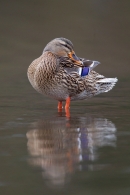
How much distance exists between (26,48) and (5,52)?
73 cm

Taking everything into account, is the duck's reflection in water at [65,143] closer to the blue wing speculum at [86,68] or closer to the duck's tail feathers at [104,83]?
the blue wing speculum at [86,68]

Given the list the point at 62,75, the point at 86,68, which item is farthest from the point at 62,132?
the point at 86,68

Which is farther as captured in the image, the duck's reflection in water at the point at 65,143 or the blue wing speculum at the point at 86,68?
the blue wing speculum at the point at 86,68

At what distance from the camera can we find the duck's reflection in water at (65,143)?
5352mm

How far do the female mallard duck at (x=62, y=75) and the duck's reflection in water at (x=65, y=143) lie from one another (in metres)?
0.86

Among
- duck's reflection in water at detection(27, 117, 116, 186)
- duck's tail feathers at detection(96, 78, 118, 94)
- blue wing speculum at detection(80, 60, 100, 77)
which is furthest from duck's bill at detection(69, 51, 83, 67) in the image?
duck's reflection in water at detection(27, 117, 116, 186)

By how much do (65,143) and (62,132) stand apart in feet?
2.00

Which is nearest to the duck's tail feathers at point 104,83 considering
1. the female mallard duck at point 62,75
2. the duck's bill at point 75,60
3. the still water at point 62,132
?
the female mallard duck at point 62,75

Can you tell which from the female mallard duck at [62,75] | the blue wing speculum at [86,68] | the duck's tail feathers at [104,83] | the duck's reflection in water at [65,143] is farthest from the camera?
the duck's tail feathers at [104,83]

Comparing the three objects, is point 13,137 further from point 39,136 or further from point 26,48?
point 26,48

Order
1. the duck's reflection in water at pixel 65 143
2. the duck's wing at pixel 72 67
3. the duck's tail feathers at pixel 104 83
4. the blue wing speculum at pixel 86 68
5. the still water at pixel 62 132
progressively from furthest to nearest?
the duck's tail feathers at pixel 104 83 < the blue wing speculum at pixel 86 68 < the duck's wing at pixel 72 67 < the duck's reflection in water at pixel 65 143 < the still water at pixel 62 132

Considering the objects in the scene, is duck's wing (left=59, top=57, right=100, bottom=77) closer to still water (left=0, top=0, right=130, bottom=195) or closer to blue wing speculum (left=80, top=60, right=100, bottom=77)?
blue wing speculum (left=80, top=60, right=100, bottom=77)

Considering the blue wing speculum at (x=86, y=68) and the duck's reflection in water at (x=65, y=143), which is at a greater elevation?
the blue wing speculum at (x=86, y=68)

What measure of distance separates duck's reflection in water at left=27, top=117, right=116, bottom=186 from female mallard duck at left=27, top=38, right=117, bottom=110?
34.0 inches
